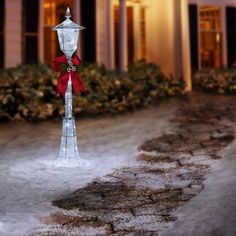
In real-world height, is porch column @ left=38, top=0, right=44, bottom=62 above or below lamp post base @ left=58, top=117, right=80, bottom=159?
above

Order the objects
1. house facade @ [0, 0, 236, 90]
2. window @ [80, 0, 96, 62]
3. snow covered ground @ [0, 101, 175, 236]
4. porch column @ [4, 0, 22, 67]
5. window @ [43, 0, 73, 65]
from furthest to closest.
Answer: window @ [80, 0, 96, 62] < window @ [43, 0, 73, 65] < house facade @ [0, 0, 236, 90] < porch column @ [4, 0, 22, 67] < snow covered ground @ [0, 101, 175, 236]

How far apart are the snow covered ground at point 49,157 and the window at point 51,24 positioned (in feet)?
9.51

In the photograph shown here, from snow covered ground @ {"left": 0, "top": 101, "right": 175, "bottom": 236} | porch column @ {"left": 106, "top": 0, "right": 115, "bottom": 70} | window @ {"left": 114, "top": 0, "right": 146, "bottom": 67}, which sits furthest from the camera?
window @ {"left": 114, "top": 0, "right": 146, "bottom": 67}

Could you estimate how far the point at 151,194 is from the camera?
464 cm

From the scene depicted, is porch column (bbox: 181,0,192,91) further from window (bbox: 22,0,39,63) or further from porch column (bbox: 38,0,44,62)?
window (bbox: 22,0,39,63)

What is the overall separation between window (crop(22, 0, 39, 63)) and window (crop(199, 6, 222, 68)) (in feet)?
19.6

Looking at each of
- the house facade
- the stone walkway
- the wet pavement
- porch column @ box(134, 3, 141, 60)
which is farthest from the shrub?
the stone walkway

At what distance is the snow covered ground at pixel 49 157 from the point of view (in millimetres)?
4273

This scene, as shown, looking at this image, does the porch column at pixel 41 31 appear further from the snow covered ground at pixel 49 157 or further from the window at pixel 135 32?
the window at pixel 135 32

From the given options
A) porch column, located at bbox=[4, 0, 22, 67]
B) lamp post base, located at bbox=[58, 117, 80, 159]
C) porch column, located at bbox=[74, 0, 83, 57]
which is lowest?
lamp post base, located at bbox=[58, 117, 80, 159]

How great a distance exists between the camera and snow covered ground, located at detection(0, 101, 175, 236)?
427 centimetres

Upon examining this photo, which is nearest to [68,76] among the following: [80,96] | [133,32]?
[80,96]

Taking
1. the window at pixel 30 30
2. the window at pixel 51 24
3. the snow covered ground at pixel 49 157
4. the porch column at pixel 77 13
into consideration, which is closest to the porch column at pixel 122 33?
the porch column at pixel 77 13

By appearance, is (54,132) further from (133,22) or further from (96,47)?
(133,22)
